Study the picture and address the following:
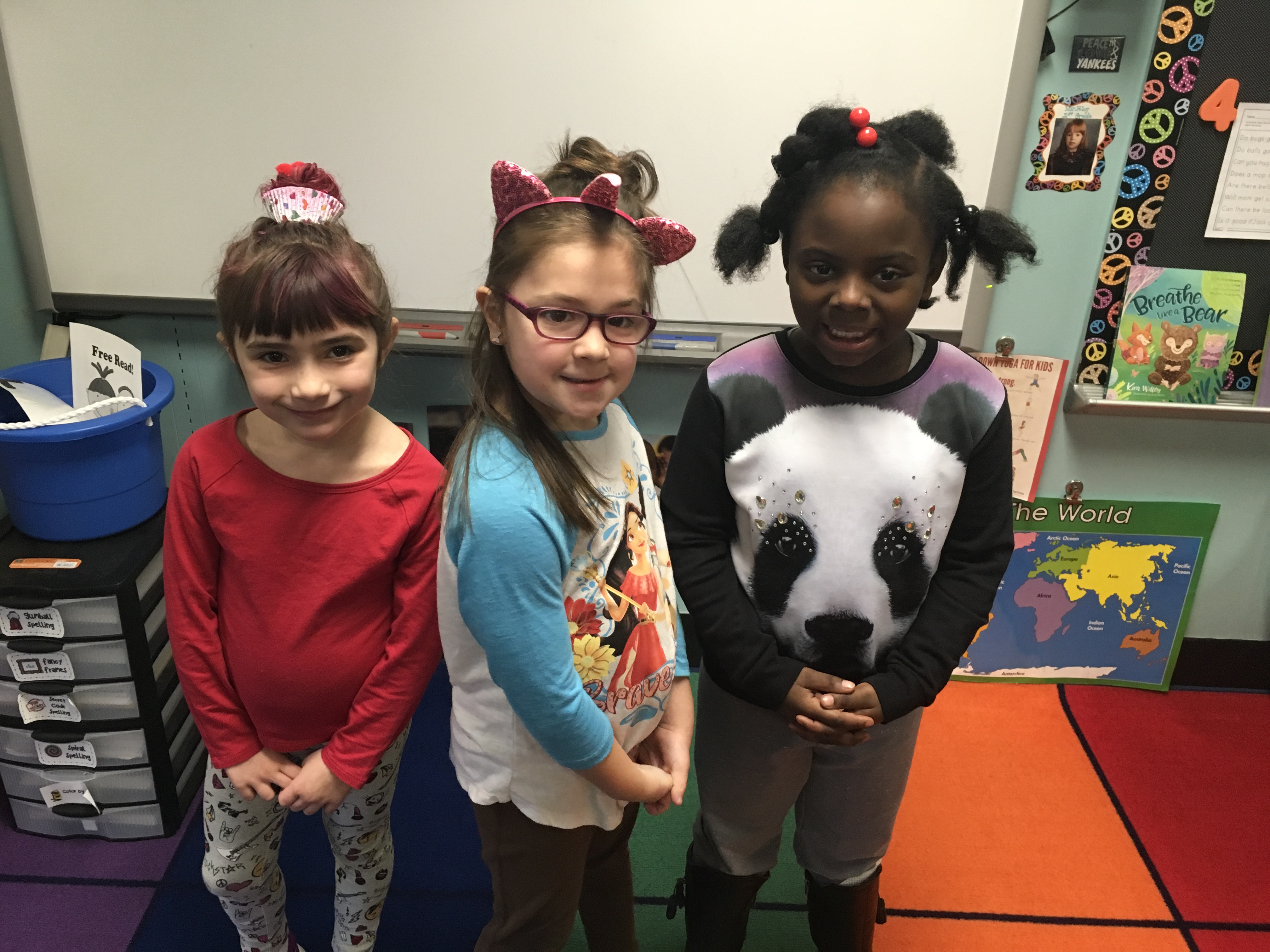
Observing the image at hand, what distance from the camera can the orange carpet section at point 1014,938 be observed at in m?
1.37

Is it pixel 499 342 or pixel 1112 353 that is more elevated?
pixel 499 342

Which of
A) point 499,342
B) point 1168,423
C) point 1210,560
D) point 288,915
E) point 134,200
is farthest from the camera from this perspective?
point 1210,560

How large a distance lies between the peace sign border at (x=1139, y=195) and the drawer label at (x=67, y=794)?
2.04m

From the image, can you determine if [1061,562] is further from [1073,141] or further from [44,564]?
[44,564]

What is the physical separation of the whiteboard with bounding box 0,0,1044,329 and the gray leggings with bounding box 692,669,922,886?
0.88 metres

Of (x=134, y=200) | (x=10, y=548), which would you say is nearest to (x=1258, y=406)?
(x=134, y=200)

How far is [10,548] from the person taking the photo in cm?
141

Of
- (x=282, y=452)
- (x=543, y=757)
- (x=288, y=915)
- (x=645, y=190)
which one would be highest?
(x=645, y=190)

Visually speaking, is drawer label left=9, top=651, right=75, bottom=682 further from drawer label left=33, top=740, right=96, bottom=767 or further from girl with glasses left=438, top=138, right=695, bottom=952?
girl with glasses left=438, top=138, right=695, bottom=952

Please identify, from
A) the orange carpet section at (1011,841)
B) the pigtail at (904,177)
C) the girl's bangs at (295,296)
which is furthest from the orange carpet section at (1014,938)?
the girl's bangs at (295,296)

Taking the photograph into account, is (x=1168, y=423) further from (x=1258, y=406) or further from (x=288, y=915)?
(x=288, y=915)

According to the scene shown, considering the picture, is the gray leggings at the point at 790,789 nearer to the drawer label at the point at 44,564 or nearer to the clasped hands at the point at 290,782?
the clasped hands at the point at 290,782

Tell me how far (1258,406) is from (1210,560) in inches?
16.4

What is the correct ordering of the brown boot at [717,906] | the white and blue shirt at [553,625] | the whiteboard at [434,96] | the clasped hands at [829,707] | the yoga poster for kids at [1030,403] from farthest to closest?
the yoga poster for kids at [1030,403] < the whiteboard at [434,96] < the brown boot at [717,906] < the clasped hands at [829,707] < the white and blue shirt at [553,625]
